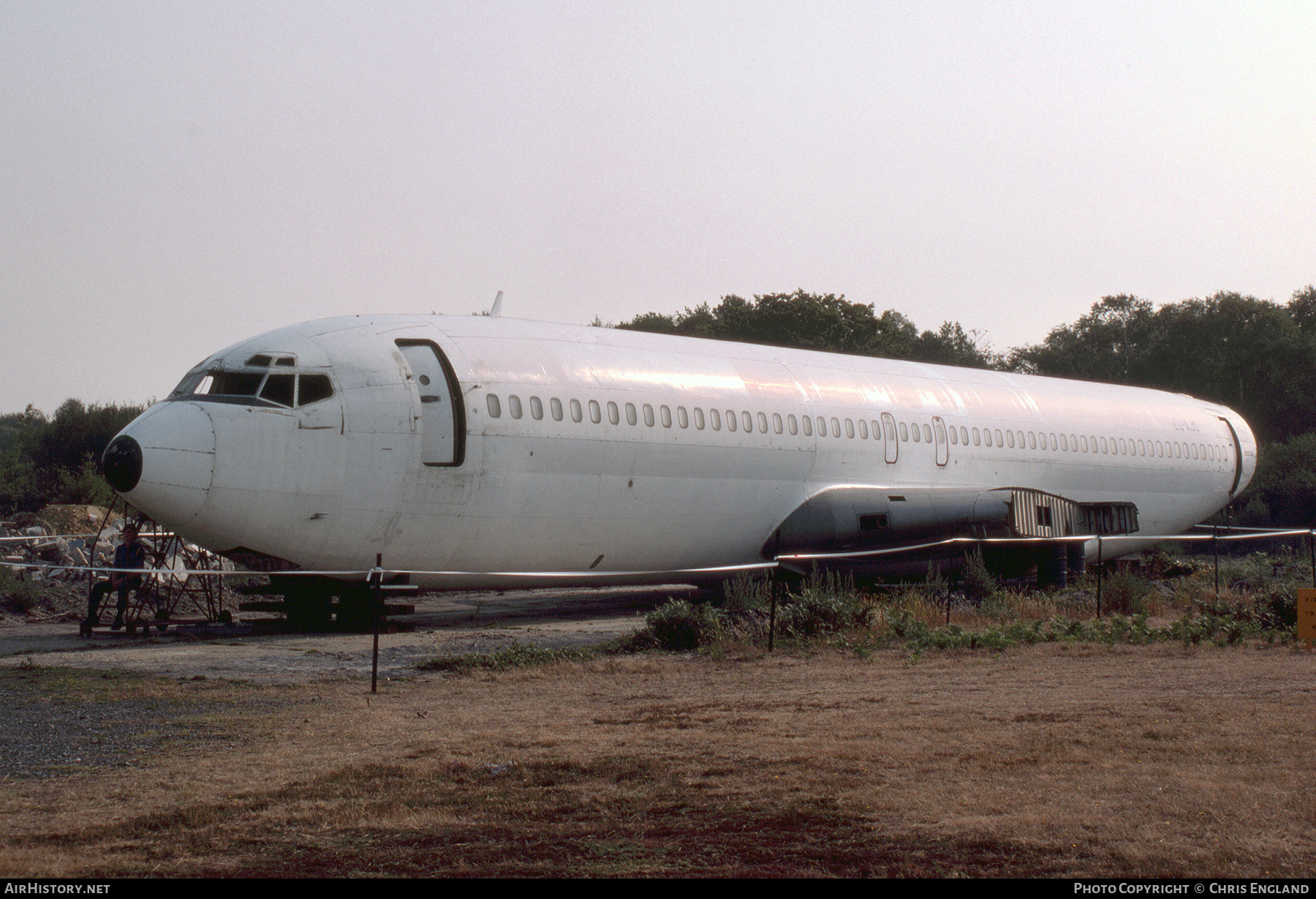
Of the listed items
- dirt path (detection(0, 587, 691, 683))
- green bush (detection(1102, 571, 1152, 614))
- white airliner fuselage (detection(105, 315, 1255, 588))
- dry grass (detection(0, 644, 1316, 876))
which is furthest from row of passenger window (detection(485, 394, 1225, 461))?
dry grass (detection(0, 644, 1316, 876))

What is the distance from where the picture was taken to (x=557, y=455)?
15188 mm

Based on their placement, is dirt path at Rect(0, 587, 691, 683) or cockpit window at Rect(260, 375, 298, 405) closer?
dirt path at Rect(0, 587, 691, 683)

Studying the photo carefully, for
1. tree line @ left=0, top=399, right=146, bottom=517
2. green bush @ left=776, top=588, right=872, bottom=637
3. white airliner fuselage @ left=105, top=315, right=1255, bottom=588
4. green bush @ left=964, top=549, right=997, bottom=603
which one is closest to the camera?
white airliner fuselage @ left=105, top=315, right=1255, bottom=588

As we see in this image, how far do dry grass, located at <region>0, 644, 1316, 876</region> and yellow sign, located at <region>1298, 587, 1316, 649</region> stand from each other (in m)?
2.24

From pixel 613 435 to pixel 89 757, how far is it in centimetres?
937

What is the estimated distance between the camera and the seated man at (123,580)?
14516 millimetres

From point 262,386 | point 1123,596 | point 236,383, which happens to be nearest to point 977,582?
point 1123,596

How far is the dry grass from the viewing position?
491cm

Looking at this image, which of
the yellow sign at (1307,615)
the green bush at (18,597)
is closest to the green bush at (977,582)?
the yellow sign at (1307,615)

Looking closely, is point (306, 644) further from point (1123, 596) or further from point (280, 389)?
point (1123, 596)

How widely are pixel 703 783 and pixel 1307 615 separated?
8.80m

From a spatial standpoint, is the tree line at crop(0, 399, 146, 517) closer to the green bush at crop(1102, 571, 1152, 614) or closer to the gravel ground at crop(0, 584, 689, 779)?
the gravel ground at crop(0, 584, 689, 779)

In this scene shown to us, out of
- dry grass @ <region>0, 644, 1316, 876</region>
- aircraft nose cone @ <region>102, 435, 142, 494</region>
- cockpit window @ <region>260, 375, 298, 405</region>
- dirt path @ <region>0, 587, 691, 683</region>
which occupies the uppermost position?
cockpit window @ <region>260, 375, 298, 405</region>
